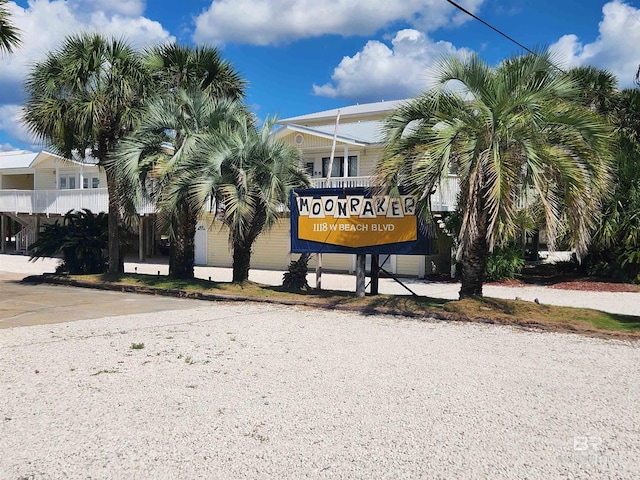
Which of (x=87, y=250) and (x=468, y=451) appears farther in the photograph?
(x=87, y=250)

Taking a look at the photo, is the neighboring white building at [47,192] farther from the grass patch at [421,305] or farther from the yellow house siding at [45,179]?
the grass patch at [421,305]

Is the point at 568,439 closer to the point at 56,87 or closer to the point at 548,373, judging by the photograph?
the point at 548,373

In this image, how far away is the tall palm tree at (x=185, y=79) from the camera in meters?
16.9

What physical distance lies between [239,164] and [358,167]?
1074 centimetres

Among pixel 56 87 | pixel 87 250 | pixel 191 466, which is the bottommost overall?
pixel 191 466

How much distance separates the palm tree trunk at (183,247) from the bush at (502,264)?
9352 mm

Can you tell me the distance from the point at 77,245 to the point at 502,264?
13.2 m

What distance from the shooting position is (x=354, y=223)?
1388 centimetres

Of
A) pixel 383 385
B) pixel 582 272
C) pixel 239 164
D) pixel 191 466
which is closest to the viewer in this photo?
pixel 191 466

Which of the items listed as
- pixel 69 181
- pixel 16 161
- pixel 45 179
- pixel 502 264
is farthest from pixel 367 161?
pixel 16 161

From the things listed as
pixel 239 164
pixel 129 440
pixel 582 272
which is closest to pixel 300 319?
pixel 239 164

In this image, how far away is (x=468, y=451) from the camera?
4801 millimetres

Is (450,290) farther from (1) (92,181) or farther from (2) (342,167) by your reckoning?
(1) (92,181)

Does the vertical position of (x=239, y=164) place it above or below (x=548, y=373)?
above
